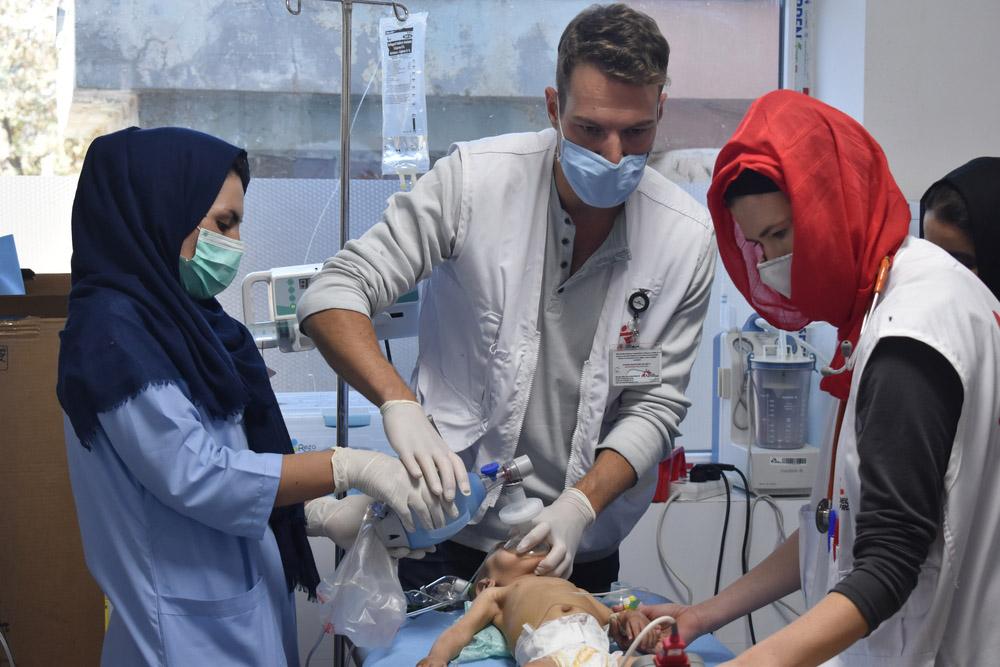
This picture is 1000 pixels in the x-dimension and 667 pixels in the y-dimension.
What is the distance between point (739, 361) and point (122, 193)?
2295mm

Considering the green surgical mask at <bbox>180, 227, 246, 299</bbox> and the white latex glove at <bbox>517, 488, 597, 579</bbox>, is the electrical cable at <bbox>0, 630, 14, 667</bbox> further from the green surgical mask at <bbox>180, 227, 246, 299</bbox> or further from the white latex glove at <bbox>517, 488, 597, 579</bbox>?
the white latex glove at <bbox>517, 488, 597, 579</bbox>

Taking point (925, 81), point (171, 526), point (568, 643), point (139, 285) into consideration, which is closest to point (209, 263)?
point (139, 285)

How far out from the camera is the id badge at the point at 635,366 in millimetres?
1909

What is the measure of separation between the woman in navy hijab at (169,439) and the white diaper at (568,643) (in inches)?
11.9

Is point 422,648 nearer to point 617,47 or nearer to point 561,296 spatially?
point 561,296

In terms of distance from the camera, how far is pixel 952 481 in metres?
1.19

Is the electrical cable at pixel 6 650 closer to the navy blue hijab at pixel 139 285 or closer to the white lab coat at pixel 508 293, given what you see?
the navy blue hijab at pixel 139 285

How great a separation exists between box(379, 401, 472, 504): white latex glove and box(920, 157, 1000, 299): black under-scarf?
1.23 meters

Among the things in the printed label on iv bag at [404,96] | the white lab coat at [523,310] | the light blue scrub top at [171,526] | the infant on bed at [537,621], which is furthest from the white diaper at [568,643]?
the printed label on iv bag at [404,96]

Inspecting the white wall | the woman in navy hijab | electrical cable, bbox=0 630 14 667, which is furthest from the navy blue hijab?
the white wall

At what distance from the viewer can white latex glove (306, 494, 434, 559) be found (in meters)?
1.85

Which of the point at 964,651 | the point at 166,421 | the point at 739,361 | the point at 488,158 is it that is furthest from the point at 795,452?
the point at 166,421

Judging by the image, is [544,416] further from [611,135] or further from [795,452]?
[795,452]

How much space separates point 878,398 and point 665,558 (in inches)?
82.4
